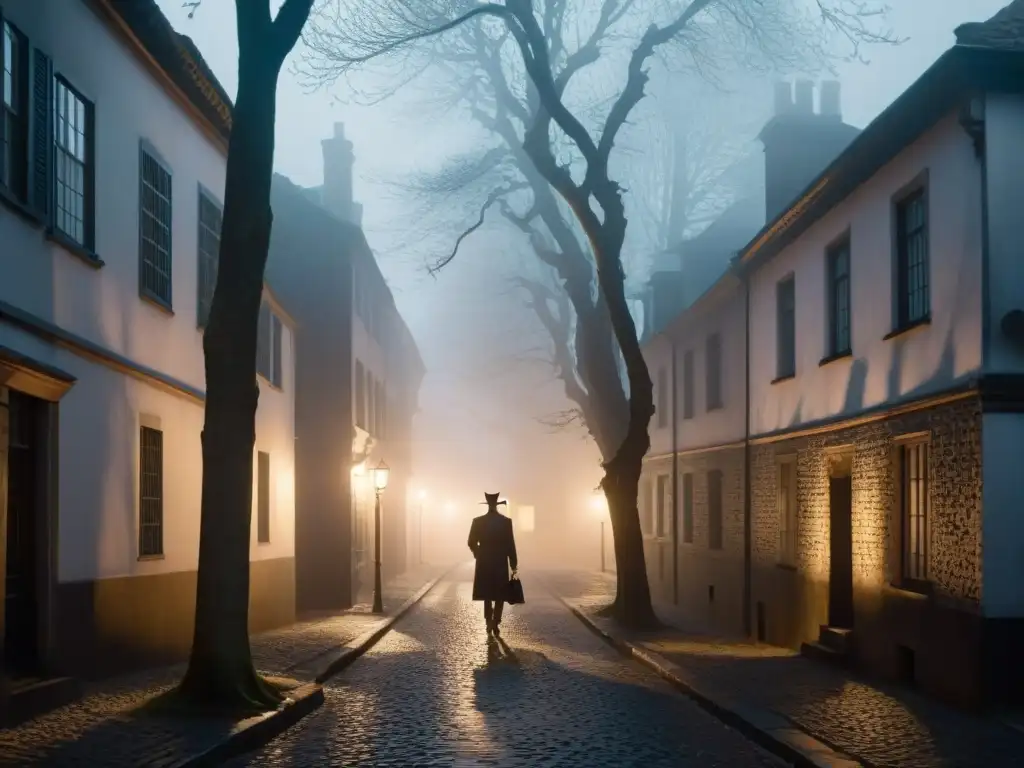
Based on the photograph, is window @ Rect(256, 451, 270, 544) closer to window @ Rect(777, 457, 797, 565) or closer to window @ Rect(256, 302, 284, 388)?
window @ Rect(256, 302, 284, 388)

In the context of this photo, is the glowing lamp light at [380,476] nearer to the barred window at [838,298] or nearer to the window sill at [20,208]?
the barred window at [838,298]

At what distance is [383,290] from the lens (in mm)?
41688

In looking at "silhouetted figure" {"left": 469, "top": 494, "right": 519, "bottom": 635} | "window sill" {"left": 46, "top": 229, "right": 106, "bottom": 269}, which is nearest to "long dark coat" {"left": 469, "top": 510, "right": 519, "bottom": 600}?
"silhouetted figure" {"left": 469, "top": 494, "right": 519, "bottom": 635}

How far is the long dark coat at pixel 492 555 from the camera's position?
1941 centimetres

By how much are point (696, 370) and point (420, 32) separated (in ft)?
34.5

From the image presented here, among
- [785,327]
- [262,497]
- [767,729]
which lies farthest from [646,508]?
[767,729]

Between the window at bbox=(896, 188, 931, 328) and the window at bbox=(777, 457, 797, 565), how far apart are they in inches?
210

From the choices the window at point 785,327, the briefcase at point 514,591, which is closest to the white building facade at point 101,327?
the briefcase at point 514,591

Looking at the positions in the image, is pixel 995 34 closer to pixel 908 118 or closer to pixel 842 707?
pixel 908 118

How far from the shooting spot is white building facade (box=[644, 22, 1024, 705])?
12.0 m

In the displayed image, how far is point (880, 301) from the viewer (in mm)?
15375

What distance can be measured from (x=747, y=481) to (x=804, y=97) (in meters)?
11.0

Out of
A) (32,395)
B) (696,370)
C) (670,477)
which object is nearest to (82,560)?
(32,395)

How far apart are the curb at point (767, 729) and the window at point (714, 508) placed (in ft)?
37.0
